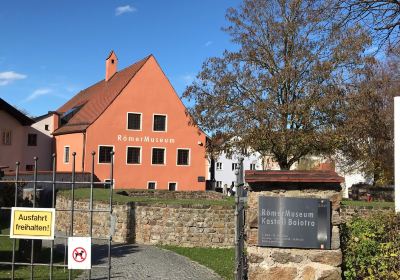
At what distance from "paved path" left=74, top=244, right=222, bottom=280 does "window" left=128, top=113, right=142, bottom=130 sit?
81.3 feet

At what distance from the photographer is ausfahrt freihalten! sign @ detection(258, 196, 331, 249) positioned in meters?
6.56

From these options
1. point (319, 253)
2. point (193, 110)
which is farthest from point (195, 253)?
point (193, 110)

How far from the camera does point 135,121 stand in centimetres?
4044

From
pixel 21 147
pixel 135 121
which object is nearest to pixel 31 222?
pixel 135 121

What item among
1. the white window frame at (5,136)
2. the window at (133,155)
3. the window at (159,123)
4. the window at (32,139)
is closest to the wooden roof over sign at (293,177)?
the window at (133,155)

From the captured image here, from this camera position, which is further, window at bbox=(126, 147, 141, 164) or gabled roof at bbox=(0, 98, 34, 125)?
window at bbox=(126, 147, 141, 164)

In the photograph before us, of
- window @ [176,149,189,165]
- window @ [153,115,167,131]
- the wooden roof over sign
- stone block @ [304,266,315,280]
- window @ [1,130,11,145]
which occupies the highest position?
window @ [153,115,167,131]

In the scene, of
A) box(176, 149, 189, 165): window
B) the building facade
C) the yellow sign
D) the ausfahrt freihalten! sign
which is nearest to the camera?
the ausfahrt freihalten! sign

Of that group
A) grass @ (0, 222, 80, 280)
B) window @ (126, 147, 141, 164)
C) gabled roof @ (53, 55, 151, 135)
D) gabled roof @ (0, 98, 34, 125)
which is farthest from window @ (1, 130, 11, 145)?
grass @ (0, 222, 80, 280)

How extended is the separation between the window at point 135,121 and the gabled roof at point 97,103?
6.93ft

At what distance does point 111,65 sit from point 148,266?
1506 inches

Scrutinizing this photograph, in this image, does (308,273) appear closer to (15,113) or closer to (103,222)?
(103,222)

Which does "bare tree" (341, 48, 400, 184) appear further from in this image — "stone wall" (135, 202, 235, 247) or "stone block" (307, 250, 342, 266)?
"stone block" (307, 250, 342, 266)

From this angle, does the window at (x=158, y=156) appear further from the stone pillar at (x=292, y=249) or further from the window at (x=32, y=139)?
the stone pillar at (x=292, y=249)
